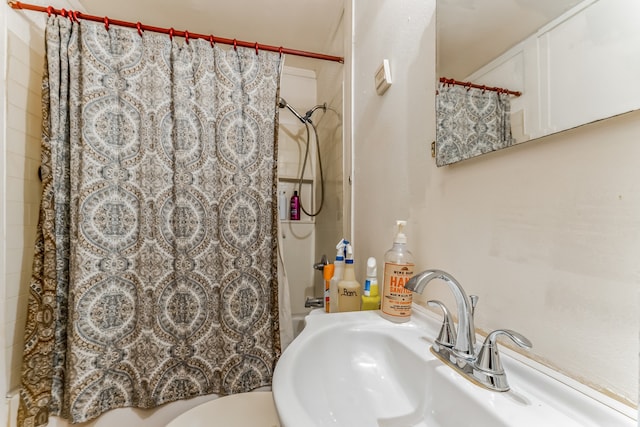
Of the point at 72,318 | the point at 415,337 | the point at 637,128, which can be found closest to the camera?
the point at 637,128

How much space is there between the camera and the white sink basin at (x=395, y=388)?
12.3 inches

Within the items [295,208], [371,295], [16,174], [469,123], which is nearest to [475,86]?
[469,123]

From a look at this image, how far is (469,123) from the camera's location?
20.8 inches

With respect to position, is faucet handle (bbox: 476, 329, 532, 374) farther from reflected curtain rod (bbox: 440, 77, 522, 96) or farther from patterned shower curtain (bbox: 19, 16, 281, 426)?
patterned shower curtain (bbox: 19, 16, 281, 426)

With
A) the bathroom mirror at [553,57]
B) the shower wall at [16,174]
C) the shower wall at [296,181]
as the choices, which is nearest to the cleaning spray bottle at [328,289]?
the bathroom mirror at [553,57]

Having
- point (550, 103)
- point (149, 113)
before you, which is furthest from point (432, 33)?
point (149, 113)

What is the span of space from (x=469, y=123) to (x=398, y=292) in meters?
0.39

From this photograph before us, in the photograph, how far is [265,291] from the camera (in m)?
1.19

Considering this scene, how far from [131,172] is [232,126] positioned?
44 cm

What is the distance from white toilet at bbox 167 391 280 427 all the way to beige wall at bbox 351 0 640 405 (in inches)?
29.7

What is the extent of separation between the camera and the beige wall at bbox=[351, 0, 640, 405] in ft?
0.98

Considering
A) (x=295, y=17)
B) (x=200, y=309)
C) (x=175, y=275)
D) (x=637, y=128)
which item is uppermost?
(x=295, y=17)

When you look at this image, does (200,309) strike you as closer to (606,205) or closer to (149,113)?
(149,113)

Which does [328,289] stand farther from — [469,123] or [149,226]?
[149,226]
